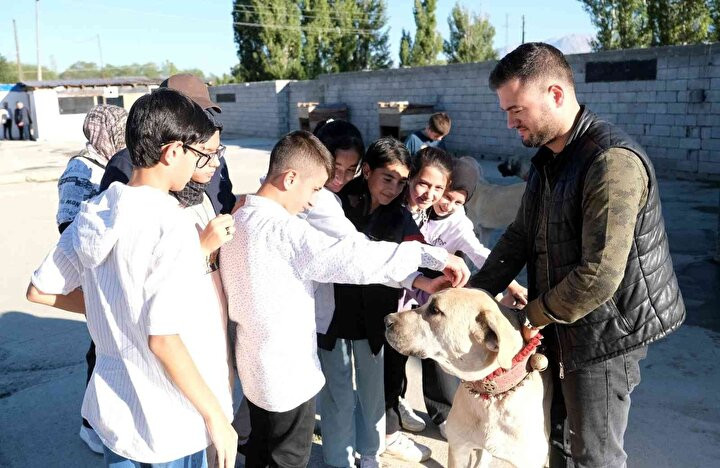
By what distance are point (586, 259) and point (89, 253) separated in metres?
1.49

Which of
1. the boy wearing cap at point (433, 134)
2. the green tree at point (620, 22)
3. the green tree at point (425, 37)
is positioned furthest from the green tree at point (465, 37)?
the boy wearing cap at point (433, 134)

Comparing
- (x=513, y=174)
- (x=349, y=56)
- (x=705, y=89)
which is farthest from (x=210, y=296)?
(x=349, y=56)

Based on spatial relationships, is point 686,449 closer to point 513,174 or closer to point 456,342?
point 456,342

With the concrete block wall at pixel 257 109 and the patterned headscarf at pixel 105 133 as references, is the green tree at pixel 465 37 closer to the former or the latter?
the concrete block wall at pixel 257 109

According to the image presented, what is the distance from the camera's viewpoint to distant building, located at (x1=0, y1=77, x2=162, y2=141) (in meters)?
31.8

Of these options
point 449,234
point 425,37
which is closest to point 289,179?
point 449,234

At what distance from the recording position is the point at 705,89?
12031 millimetres

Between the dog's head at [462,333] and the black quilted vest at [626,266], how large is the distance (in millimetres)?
228

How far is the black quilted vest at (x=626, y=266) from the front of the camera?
2004 millimetres

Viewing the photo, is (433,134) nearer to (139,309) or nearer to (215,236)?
(215,236)

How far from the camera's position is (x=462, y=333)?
2297 mm

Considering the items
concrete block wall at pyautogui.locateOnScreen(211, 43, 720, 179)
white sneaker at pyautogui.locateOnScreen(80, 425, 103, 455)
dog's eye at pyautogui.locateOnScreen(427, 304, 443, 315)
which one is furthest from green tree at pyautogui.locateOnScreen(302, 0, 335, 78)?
dog's eye at pyautogui.locateOnScreen(427, 304, 443, 315)

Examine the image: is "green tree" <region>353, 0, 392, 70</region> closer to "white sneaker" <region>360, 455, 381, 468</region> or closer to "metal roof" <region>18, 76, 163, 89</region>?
"metal roof" <region>18, 76, 163, 89</region>

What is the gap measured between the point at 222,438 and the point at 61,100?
3546 cm
